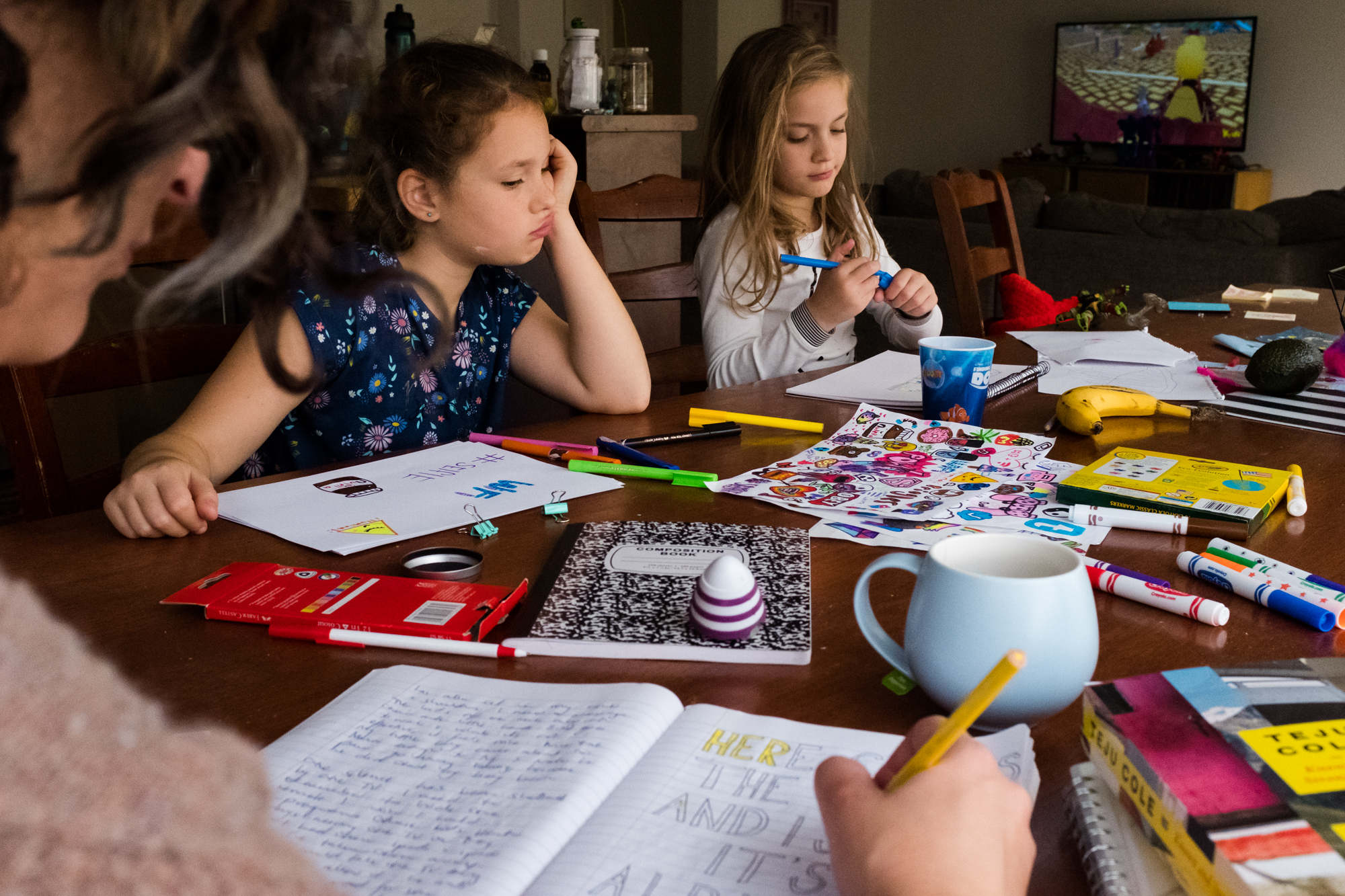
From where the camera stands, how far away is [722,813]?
49cm

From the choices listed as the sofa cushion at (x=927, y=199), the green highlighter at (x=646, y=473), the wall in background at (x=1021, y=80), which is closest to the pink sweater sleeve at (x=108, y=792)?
the green highlighter at (x=646, y=473)

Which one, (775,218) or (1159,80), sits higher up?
(1159,80)

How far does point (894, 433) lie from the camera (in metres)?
1.14

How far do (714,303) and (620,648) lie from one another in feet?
3.99

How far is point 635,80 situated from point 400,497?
8.51ft

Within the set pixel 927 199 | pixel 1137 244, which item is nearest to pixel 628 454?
pixel 1137 244

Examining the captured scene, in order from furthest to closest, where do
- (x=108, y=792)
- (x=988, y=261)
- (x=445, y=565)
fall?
(x=988, y=261), (x=445, y=565), (x=108, y=792)

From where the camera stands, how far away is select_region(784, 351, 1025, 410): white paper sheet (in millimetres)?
1301

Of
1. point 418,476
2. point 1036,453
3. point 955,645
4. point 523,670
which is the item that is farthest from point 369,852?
point 1036,453

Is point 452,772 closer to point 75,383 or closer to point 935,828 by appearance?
point 935,828

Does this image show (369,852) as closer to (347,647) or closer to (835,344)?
(347,647)

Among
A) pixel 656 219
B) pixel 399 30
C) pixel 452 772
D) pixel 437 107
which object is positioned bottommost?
pixel 452 772

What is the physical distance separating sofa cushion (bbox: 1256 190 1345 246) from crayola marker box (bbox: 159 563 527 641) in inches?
150

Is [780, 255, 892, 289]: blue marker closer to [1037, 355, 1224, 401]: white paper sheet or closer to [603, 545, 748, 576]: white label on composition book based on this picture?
[1037, 355, 1224, 401]: white paper sheet
